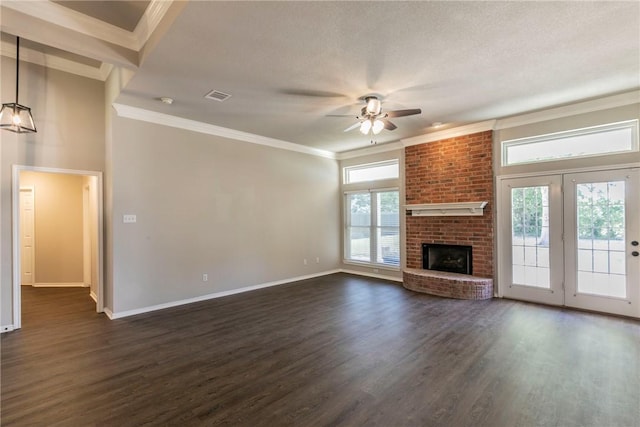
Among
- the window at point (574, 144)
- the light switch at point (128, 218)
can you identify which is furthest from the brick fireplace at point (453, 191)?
the light switch at point (128, 218)

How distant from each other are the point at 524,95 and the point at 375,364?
4.02 meters

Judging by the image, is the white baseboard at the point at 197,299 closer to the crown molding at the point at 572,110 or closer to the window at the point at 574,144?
the window at the point at 574,144

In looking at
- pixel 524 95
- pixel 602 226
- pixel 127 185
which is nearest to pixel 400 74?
pixel 524 95

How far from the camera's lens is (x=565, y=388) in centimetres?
237

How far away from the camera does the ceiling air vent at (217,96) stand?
377 centimetres

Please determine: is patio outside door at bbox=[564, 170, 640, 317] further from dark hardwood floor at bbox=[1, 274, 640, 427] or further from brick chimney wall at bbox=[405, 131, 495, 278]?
brick chimney wall at bbox=[405, 131, 495, 278]

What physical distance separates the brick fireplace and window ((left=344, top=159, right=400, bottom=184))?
17.9 inches

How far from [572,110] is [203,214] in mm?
6143

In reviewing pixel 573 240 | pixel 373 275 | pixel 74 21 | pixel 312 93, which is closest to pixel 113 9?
pixel 74 21

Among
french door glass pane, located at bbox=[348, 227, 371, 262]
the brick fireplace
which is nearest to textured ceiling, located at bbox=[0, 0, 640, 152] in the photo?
the brick fireplace

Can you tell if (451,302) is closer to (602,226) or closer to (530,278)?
(530,278)

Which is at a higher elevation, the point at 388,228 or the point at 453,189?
the point at 453,189

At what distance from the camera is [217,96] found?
12.8ft

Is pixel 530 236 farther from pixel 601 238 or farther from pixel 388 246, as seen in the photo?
pixel 388 246
